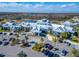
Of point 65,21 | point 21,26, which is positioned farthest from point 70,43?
point 21,26

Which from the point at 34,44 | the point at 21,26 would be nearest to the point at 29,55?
the point at 34,44

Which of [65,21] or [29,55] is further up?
[65,21]

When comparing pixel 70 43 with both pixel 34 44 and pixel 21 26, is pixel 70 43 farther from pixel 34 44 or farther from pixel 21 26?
pixel 21 26

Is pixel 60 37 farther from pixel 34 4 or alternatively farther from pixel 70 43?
pixel 34 4

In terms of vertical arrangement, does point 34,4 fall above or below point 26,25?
above

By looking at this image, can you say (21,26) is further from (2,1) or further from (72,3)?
(72,3)

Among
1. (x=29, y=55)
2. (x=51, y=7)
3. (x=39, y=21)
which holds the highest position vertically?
(x=51, y=7)

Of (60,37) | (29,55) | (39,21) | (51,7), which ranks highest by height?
(51,7)
